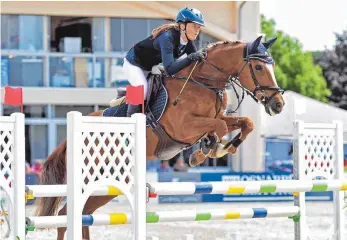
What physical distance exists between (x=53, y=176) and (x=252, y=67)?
182 cm

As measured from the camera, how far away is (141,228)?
17.0ft

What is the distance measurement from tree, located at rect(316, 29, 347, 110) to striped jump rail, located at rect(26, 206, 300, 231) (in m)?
36.1

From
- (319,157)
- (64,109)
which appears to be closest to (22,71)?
(64,109)

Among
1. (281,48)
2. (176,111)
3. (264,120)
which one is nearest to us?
(176,111)

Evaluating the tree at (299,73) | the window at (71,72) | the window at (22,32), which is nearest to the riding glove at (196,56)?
the window at (71,72)

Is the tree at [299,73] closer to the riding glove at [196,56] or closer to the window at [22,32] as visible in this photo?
the window at [22,32]

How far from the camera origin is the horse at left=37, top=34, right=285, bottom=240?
6.50m

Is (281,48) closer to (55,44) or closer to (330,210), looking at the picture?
(55,44)

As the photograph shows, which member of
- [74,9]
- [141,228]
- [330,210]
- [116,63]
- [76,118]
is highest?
[74,9]

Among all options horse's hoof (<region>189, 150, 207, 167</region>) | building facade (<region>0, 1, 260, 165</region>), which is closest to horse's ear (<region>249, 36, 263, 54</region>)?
horse's hoof (<region>189, 150, 207, 167</region>)

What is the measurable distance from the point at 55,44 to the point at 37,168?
396cm

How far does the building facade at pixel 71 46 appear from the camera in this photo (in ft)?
65.2

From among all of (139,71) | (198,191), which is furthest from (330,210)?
(198,191)

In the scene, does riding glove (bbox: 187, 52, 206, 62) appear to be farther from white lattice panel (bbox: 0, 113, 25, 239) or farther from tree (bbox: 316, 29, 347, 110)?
tree (bbox: 316, 29, 347, 110)
